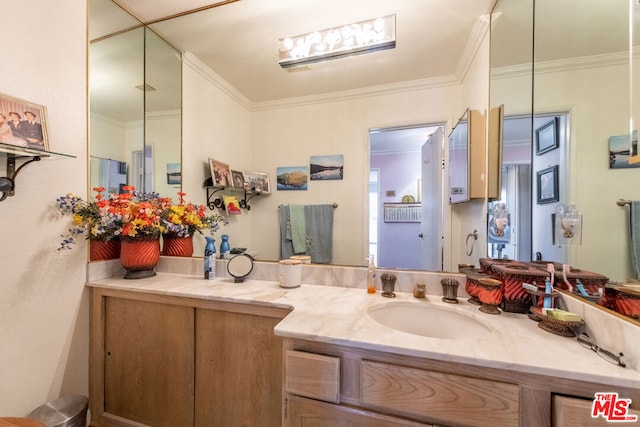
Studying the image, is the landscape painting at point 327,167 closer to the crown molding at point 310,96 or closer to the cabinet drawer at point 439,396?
the crown molding at point 310,96

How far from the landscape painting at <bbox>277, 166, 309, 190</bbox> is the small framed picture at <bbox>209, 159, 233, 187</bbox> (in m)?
0.33

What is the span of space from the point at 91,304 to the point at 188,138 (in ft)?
3.47

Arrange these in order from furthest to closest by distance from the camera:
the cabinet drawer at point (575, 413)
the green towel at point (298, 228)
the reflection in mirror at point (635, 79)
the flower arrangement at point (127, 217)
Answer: the green towel at point (298, 228) < the flower arrangement at point (127, 217) < the reflection in mirror at point (635, 79) < the cabinet drawer at point (575, 413)

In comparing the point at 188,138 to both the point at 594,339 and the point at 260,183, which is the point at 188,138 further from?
the point at 594,339

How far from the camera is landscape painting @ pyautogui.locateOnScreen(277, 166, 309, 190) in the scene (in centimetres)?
141

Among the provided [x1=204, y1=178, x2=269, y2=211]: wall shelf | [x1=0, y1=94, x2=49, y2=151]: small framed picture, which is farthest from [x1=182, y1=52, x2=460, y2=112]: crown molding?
[x1=0, y1=94, x2=49, y2=151]: small framed picture

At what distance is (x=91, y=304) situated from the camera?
122cm

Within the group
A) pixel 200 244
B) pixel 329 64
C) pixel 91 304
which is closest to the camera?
pixel 91 304

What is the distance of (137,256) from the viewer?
1.26m

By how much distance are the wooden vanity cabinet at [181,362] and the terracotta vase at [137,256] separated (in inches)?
5.3

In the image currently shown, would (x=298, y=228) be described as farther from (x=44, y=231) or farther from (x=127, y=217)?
(x=44, y=231)

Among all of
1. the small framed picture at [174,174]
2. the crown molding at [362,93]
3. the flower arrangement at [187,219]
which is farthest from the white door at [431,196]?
the small framed picture at [174,174]

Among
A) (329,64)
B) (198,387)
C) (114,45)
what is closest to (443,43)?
(329,64)

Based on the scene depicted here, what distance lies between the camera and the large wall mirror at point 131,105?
4.28ft
